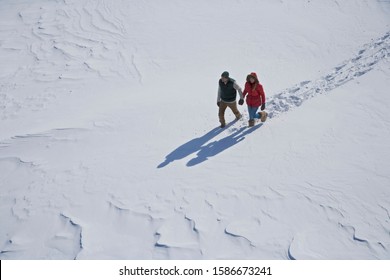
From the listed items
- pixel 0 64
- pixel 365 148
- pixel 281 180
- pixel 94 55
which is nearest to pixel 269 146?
pixel 281 180

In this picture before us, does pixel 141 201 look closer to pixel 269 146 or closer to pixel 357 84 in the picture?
pixel 269 146

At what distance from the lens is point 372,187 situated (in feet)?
17.9

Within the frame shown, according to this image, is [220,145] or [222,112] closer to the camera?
[220,145]

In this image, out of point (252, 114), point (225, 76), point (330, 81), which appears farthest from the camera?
point (330, 81)

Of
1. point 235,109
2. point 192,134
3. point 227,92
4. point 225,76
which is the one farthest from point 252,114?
point 192,134

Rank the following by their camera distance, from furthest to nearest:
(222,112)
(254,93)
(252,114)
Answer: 1. (222,112)
2. (252,114)
3. (254,93)

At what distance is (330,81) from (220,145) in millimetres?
3639

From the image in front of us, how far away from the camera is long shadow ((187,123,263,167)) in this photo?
6.91 metres

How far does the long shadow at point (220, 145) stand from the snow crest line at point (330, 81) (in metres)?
0.86

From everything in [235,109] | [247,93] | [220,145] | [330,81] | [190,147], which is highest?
[330,81]

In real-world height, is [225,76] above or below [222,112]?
above

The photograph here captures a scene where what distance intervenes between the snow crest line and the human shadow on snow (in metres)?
1.03

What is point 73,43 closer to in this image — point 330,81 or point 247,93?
point 247,93

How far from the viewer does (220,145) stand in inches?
284
